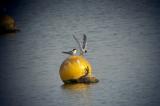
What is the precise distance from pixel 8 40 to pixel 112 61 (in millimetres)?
13876

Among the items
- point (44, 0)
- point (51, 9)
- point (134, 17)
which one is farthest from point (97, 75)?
point (44, 0)

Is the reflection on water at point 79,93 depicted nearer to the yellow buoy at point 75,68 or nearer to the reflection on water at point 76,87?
the reflection on water at point 76,87

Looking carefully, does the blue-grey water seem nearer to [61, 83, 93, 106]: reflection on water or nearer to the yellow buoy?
[61, 83, 93, 106]: reflection on water

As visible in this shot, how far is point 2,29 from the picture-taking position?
68.9 m

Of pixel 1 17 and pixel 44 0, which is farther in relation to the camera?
pixel 44 0

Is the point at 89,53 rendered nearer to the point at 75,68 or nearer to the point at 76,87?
the point at 76,87

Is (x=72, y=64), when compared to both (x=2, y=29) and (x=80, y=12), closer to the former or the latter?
(x=2, y=29)

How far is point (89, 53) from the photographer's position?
192ft

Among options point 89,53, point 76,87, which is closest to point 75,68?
point 76,87

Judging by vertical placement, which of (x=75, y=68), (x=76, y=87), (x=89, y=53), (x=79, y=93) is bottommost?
(x=79, y=93)

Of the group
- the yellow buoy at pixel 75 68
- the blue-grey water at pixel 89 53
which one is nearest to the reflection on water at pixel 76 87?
the blue-grey water at pixel 89 53

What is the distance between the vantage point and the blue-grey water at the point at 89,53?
45.9 m

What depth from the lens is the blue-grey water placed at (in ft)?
151

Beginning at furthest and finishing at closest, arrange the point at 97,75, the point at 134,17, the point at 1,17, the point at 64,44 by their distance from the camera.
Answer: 1. the point at 134,17
2. the point at 1,17
3. the point at 64,44
4. the point at 97,75
